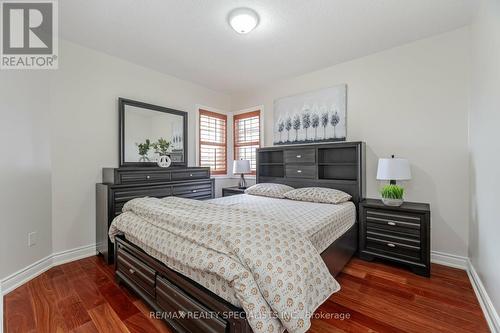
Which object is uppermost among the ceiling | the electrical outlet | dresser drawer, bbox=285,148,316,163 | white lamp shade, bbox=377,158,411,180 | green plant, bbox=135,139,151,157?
the ceiling

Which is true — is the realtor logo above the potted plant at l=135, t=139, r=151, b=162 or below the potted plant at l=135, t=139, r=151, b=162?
above

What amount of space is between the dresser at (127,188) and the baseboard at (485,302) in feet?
10.8

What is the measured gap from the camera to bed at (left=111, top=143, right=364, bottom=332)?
1.26 metres

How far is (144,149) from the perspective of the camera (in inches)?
131

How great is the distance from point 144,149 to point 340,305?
3099mm

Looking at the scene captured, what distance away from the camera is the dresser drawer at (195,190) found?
3312 mm

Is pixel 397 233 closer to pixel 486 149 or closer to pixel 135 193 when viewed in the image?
pixel 486 149

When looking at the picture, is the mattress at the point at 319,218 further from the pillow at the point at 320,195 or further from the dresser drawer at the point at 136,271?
the dresser drawer at the point at 136,271

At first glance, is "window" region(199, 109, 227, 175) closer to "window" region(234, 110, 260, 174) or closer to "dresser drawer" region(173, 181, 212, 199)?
"window" region(234, 110, 260, 174)

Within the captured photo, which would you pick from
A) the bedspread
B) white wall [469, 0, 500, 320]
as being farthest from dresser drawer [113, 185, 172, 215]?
white wall [469, 0, 500, 320]

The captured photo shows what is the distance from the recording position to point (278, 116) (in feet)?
13.1

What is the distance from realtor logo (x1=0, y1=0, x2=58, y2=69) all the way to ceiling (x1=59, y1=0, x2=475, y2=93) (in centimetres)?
12

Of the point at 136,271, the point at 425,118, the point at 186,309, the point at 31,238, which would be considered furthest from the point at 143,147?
the point at 425,118

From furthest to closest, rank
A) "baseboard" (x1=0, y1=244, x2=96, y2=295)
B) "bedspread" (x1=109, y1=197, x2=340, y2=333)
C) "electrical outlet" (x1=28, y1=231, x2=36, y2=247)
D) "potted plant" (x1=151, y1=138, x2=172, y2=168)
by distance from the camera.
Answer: "potted plant" (x1=151, y1=138, x2=172, y2=168) < "electrical outlet" (x1=28, y1=231, x2=36, y2=247) < "baseboard" (x1=0, y1=244, x2=96, y2=295) < "bedspread" (x1=109, y1=197, x2=340, y2=333)
